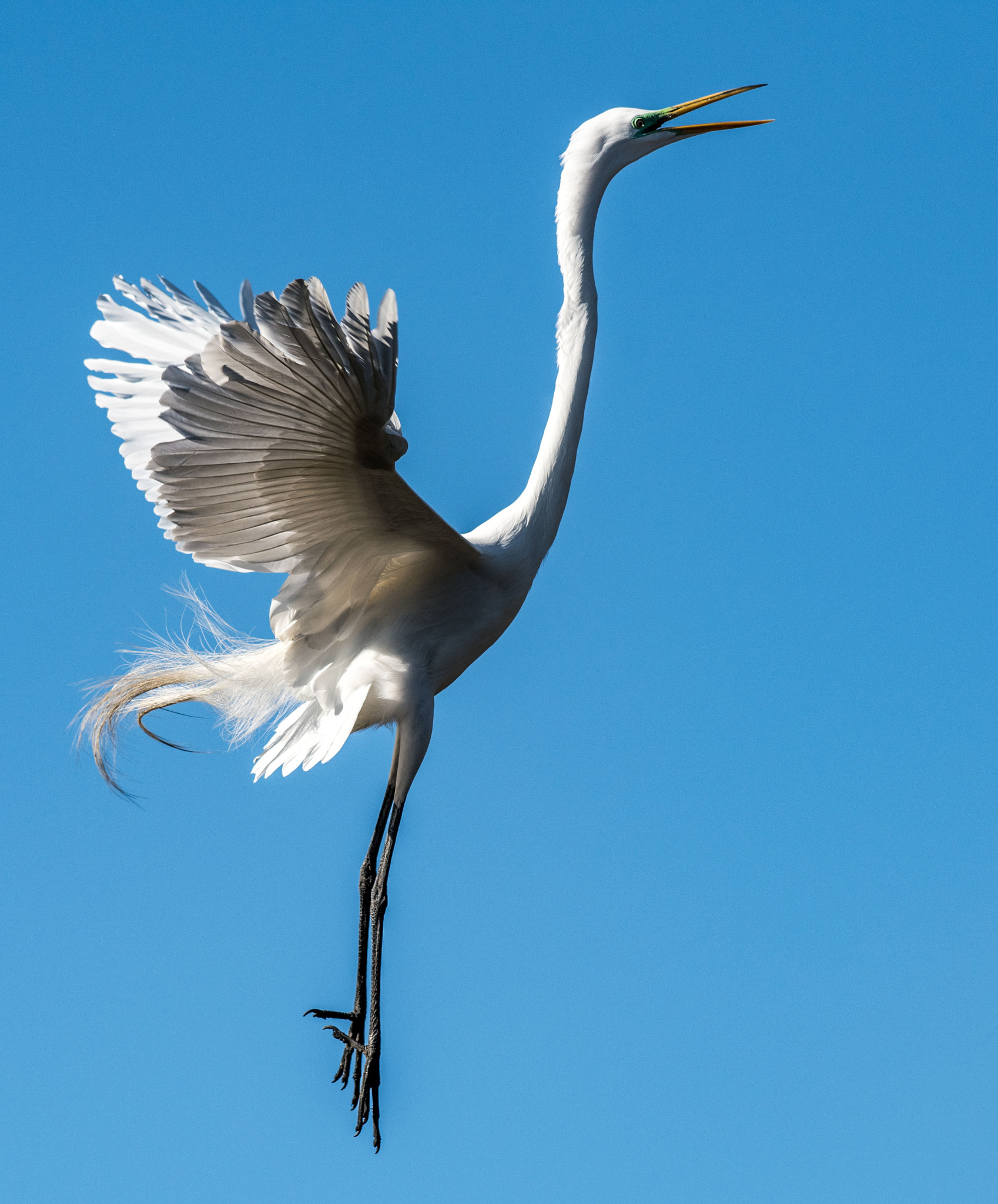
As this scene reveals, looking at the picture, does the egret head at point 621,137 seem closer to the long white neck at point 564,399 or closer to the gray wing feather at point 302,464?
the long white neck at point 564,399

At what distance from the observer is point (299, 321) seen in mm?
2869

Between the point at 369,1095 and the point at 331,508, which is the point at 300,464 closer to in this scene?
the point at 331,508

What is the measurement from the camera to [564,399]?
400 centimetres

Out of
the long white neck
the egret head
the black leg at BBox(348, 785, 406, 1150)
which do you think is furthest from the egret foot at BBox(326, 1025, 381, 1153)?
the egret head

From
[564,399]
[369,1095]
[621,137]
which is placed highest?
[621,137]

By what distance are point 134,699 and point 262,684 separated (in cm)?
47

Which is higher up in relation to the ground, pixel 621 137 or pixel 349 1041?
pixel 621 137

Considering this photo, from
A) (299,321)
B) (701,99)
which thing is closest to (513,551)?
(299,321)

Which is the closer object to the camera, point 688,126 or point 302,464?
point 302,464

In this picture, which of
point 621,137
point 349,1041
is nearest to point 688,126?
point 621,137

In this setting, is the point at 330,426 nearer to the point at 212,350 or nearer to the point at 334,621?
the point at 212,350

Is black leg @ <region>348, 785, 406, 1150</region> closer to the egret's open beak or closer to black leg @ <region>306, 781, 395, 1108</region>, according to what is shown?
black leg @ <region>306, 781, 395, 1108</region>

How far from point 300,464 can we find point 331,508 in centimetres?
21

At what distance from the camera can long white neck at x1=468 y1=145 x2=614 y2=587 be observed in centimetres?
396
